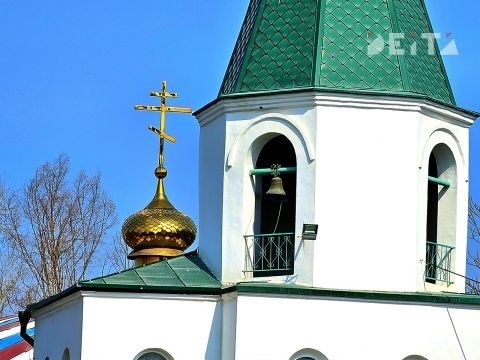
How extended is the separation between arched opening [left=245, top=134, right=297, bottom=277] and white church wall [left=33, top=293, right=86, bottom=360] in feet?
6.62

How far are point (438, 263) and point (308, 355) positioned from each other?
6.79ft

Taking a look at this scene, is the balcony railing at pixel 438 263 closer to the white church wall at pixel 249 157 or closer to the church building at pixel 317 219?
the church building at pixel 317 219

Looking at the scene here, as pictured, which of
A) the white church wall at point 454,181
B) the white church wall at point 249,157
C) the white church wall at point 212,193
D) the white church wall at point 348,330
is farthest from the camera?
the white church wall at point 212,193

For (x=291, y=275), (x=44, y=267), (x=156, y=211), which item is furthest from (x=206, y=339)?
(x=44, y=267)

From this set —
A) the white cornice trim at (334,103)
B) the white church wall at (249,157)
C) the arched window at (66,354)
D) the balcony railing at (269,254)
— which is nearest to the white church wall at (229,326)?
the white church wall at (249,157)

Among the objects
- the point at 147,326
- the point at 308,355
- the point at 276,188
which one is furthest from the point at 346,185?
the point at 147,326

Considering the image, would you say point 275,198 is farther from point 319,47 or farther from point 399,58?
point 399,58

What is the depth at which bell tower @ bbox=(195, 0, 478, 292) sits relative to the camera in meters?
19.2

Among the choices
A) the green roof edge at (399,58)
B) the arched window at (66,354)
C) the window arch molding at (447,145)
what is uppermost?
the green roof edge at (399,58)

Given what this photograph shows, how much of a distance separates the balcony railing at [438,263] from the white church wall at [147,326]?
242 cm

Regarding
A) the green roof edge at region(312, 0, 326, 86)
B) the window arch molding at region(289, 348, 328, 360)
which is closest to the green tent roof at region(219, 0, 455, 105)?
the green roof edge at region(312, 0, 326, 86)

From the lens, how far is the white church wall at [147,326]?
758 inches

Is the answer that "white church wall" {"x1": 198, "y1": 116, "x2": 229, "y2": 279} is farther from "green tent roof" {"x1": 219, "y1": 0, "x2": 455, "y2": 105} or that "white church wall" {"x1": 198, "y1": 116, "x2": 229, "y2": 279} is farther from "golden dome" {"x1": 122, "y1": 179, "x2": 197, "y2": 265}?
"golden dome" {"x1": 122, "y1": 179, "x2": 197, "y2": 265}

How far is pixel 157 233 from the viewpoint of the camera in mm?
23688
